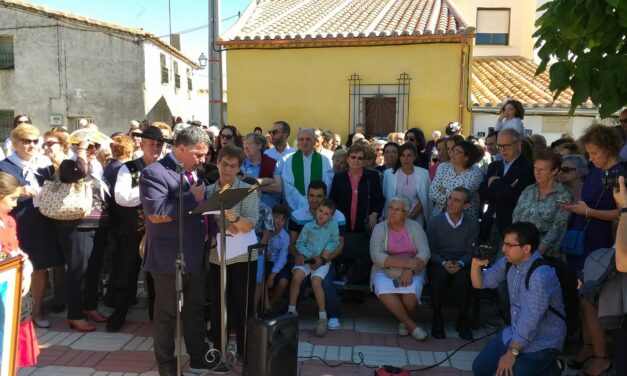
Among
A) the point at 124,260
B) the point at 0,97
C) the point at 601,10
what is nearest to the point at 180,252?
the point at 124,260

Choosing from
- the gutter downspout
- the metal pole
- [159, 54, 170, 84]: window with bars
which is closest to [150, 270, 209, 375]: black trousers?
the metal pole

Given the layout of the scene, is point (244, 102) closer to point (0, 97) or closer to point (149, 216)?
point (149, 216)

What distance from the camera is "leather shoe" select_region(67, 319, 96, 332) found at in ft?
16.2

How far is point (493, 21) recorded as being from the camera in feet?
60.8

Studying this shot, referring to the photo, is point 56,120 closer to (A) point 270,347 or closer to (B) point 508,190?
(B) point 508,190

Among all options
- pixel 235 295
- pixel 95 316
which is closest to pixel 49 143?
pixel 95 316

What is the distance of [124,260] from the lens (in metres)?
5.02

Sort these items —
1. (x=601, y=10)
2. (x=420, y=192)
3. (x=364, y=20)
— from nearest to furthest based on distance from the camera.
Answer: (x=601, y=10) < (x=420, y=192) < (x=364, y=20)

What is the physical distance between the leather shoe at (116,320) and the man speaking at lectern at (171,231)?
53.8 inches

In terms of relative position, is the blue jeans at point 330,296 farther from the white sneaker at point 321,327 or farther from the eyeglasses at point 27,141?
the eyeglasses at point 27,141

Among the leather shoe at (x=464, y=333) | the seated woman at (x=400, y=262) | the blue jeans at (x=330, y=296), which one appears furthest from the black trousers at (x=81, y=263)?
the leather shoe at (x=464, y=333)

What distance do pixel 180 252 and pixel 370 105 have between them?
8785mm

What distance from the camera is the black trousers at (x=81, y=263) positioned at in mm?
4992

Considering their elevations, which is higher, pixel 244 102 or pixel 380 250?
pixel 244 102
